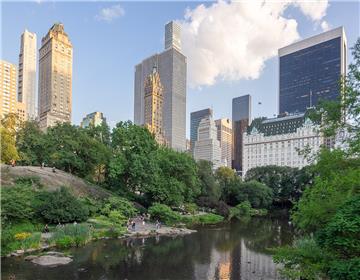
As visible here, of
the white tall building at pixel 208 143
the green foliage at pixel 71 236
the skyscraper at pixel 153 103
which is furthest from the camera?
the white tall building at pixel 208 143

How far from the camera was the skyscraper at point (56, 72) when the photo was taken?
134750 mm

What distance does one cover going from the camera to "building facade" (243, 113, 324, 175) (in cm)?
12269

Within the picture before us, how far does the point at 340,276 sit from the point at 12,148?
3940cm

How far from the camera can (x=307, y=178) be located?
2766 inches

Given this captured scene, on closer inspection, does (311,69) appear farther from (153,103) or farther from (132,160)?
(132,160)

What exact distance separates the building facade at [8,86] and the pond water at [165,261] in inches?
3702

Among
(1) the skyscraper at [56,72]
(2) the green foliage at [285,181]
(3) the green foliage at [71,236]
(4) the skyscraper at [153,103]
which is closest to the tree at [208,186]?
(2) the green foliage at [285,181]

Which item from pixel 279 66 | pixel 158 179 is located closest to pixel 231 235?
pixel 158 179

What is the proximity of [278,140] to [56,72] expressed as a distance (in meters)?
94.6

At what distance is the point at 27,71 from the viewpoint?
143750 millimetres

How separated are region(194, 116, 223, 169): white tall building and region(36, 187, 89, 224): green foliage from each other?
157m

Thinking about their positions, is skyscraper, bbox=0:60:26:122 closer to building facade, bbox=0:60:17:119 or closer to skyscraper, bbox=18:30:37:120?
building facade, bbox=0:60:17:119

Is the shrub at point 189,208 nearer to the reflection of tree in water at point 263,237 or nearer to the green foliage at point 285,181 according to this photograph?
the reflection of tree in water at point 263,237

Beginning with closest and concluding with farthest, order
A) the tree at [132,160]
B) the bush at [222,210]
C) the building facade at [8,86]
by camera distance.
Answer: the tree at [132,160]
the bush at [222,210]
the building facade at [8,86]
